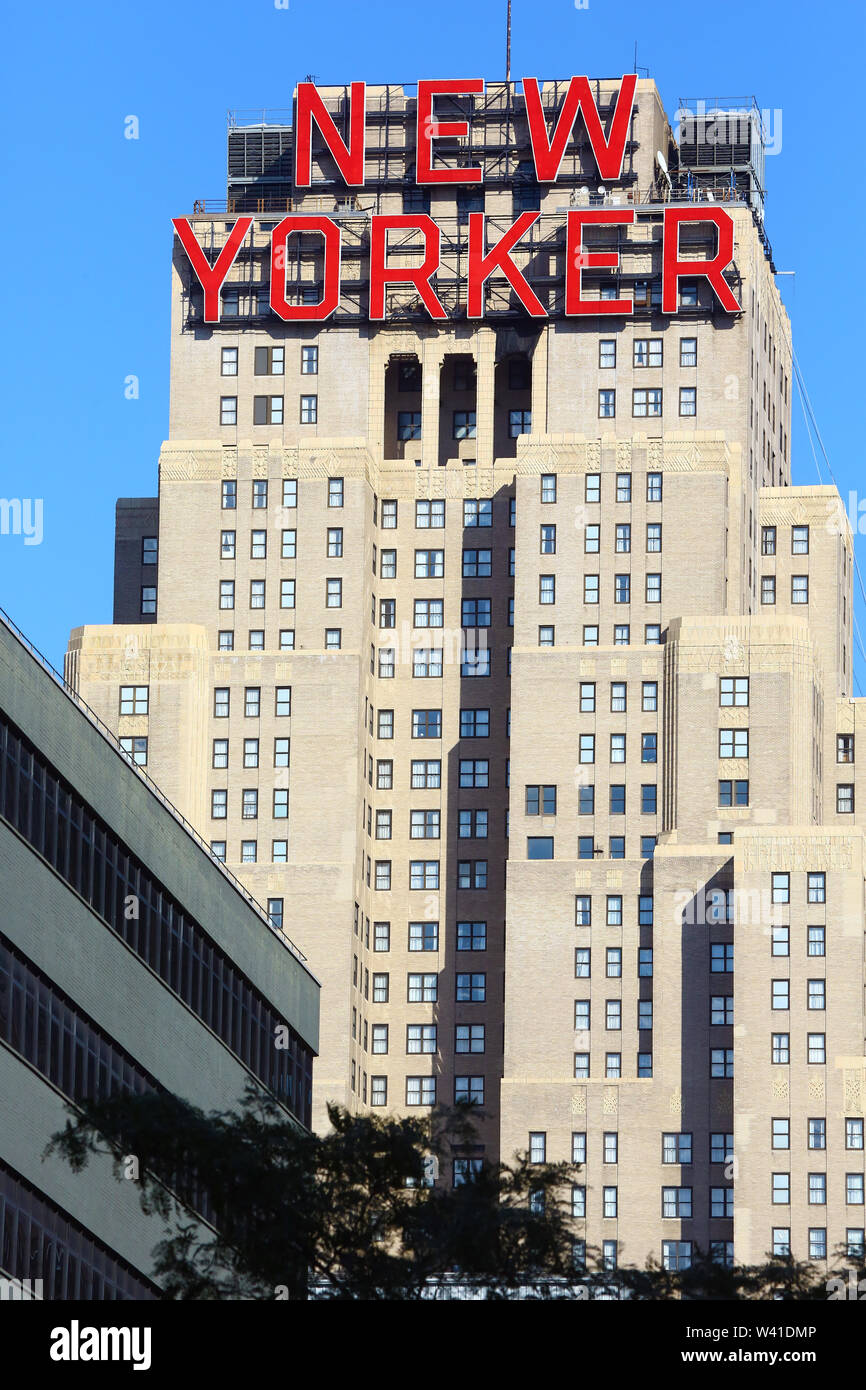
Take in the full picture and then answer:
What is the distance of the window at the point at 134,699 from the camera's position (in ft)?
623

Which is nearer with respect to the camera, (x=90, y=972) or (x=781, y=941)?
(x=90, y=972)

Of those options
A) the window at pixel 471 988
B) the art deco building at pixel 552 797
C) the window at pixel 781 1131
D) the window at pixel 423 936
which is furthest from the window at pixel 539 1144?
the window at pixel 423 936

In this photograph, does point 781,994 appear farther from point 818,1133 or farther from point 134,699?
point 134,699

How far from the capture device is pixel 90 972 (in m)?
90.8

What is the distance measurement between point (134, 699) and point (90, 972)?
329ft

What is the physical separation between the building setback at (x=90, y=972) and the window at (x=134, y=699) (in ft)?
267

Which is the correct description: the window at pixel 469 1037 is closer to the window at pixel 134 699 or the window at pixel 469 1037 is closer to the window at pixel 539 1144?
the window at pixel 539 1144

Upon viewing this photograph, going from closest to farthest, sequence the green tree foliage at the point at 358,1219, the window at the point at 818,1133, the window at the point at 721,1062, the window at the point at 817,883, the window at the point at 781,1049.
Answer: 1. the green tree foliage at the point at 358,1219
2. the window at the point at 818,1133
3. the window at the point at 781,1049
4. the window at the point at 817,883
5. the window at the point at 721,1062

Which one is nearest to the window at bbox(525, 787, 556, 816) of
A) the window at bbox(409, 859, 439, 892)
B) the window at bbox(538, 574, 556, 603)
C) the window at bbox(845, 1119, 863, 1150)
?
the window at bbox(409, 859, 439, 892)

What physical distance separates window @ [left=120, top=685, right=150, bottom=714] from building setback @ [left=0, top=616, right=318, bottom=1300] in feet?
267

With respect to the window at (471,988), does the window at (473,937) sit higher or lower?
higher

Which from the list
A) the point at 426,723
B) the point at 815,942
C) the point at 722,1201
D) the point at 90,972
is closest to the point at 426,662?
the point at 426,723

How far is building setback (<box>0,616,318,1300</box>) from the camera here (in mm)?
83562
